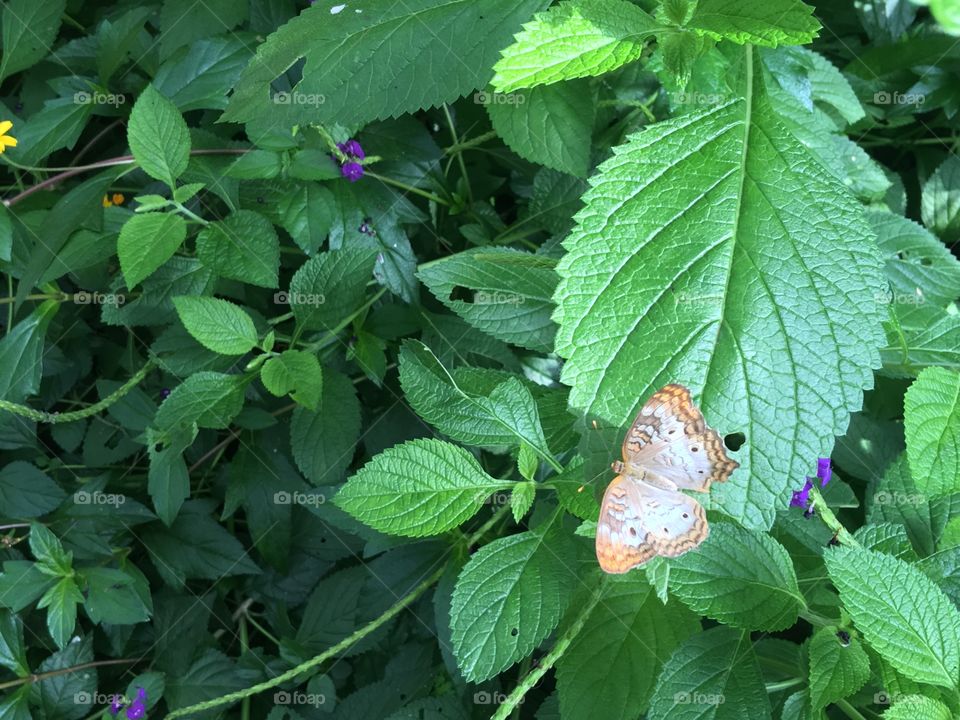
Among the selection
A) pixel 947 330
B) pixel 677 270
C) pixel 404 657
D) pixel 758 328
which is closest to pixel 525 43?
pixel 677 270

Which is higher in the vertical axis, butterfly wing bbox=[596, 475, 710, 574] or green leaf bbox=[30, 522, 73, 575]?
butterfly wing bbox=[596, 475, 710, 574]

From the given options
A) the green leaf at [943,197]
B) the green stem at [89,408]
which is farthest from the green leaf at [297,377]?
the green leaf at [943,197]

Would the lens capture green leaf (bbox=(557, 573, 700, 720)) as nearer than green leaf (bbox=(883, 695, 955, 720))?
No

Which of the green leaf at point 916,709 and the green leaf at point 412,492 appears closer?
the green leaf at point 916,709

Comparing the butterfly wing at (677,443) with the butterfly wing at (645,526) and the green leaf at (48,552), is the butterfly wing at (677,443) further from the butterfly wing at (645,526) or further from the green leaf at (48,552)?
the green leaf at (48,552)

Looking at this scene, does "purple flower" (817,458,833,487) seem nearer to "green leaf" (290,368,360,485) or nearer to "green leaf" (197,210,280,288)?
"green leaf" (290,368,360,485)

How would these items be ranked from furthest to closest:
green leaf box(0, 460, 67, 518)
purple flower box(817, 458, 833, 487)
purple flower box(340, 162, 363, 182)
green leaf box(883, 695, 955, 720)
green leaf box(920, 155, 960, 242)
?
green leaf box(920, 155, 960, 242)
green leaf box(0, 460, 67, 518)
purple flower box(340, 162, 363, 182)
purple flower box(817, 458, 833, 487)
green leaf box(883, 695, 955, 720)

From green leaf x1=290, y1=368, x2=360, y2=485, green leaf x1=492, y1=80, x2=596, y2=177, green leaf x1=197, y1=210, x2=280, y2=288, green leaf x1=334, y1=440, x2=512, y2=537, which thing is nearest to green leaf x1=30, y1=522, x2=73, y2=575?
green leaf x1=290, y1=368, x2=360, y2=485

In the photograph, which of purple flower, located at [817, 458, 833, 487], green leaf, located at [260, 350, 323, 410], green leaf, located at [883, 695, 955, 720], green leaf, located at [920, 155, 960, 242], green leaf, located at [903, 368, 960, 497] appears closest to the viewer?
green leaf, located at [883, 695, 955, 720]
